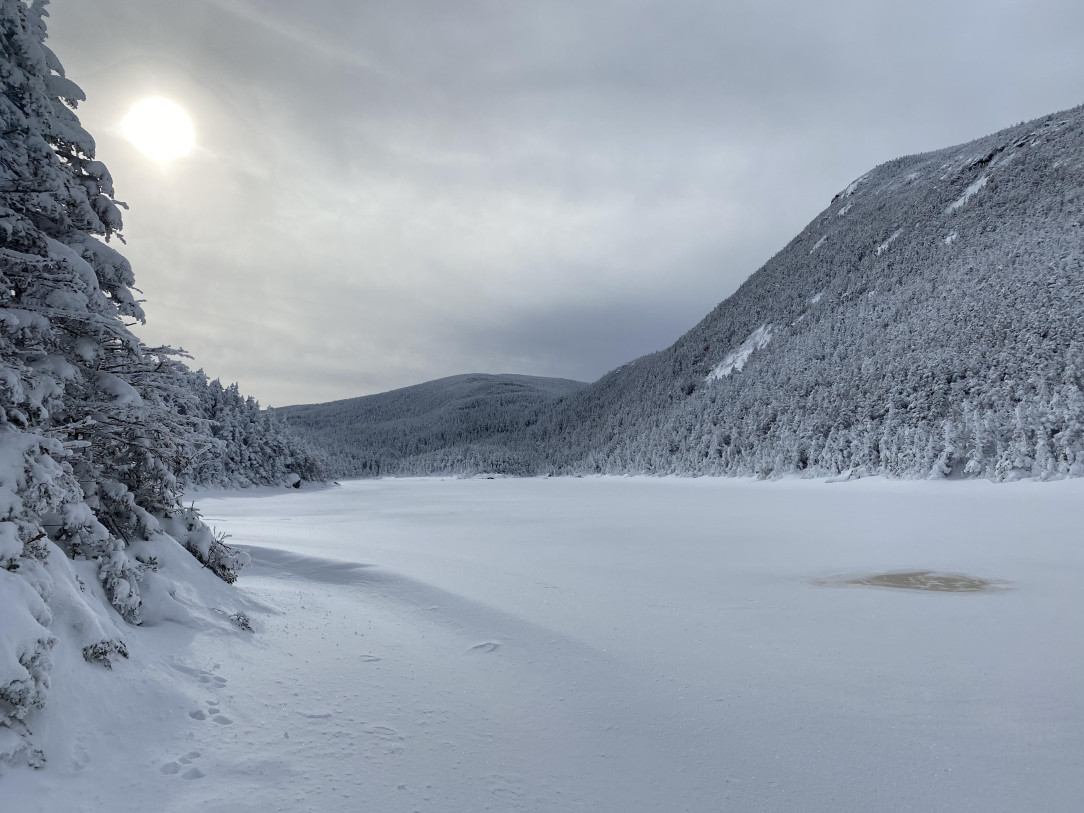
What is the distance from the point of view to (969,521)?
1778cm

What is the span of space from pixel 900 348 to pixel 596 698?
5979 cm

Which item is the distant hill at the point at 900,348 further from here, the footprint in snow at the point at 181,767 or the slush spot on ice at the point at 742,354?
the footprint in snow at the point at 181,767

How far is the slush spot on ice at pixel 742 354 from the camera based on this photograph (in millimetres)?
96750

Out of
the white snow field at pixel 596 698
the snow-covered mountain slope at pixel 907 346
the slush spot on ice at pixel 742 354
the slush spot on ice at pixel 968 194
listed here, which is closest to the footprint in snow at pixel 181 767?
the white snow field at pixel 596 698

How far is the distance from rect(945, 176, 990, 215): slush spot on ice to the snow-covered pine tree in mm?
105690

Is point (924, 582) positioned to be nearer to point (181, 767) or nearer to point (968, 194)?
point (181, 767)

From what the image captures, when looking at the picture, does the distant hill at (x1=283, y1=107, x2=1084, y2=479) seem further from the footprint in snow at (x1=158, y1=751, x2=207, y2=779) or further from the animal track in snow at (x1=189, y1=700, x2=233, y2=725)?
the footprint in snow at (x1=158, y1=751, x2=207, y2=779)

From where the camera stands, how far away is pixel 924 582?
980 centimetres

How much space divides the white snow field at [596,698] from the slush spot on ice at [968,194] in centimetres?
9650

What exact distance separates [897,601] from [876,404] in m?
46.3

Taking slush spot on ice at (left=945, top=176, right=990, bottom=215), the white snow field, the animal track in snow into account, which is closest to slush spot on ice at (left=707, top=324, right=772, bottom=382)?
slush spot on ice at (left=945, top=176, right=990, bottom=215)

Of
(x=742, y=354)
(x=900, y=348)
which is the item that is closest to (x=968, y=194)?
(x=742, y=354)

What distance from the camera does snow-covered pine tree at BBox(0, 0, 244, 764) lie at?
14.9 ft

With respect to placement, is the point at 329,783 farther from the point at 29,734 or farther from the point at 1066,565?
the point at 1066,565
